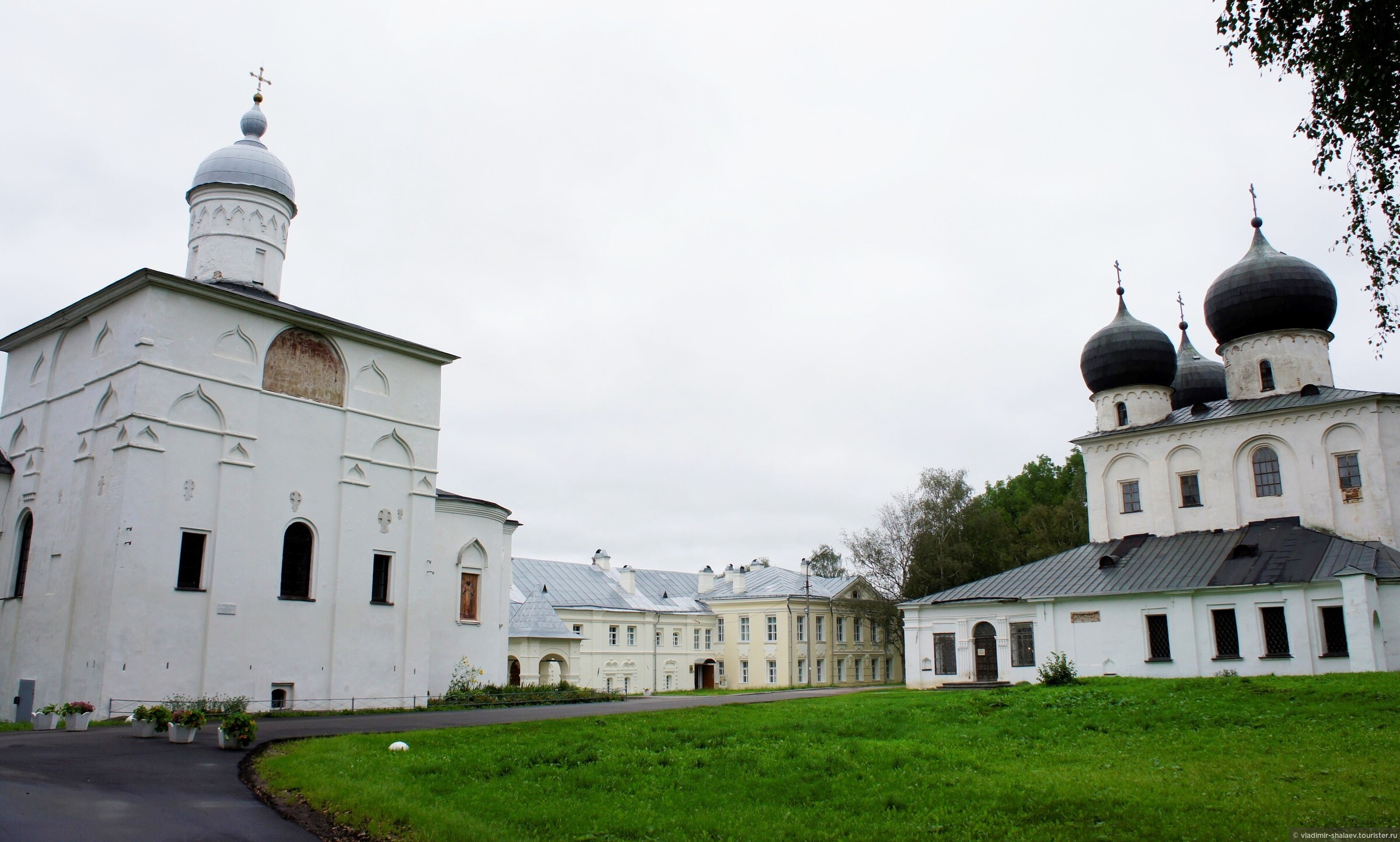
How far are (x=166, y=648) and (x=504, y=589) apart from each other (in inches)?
369

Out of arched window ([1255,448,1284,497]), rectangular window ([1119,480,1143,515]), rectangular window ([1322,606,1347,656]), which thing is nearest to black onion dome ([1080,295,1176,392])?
rectangular window ([1119,480,1143,515])

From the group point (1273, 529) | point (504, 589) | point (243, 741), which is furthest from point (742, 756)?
point (1273, 529)

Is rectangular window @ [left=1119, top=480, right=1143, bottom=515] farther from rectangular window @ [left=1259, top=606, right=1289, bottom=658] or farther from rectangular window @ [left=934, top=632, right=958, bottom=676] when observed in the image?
rectangular window @ [left=934, top=632, right=958, bottom=676]

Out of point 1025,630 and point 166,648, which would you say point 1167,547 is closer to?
point 1025,630

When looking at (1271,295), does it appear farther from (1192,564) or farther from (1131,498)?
(1192,564)

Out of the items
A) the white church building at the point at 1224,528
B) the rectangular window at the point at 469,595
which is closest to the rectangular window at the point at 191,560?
the rectangular window at the point at 469,595

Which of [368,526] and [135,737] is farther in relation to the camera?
[368,526]

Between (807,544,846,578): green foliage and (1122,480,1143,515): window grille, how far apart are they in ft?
120

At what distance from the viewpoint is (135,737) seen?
12.9 m

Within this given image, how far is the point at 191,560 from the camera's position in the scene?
736 inches

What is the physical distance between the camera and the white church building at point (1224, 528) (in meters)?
23.2

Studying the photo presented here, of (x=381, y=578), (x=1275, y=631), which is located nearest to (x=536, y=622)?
(x=381, y=578)

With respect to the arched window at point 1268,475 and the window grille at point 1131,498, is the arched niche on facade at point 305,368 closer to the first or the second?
the window grille at point 1131,498

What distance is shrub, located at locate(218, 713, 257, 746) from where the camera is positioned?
38.8 ft
